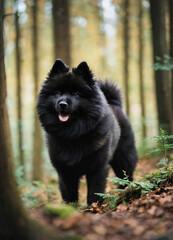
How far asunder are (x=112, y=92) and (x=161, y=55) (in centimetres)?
282

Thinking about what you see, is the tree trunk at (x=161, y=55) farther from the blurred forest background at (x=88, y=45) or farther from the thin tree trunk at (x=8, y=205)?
the thin tree trunk at (x=8, y=205)

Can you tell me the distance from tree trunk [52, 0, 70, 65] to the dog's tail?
8.16 ft

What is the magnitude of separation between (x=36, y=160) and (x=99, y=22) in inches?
409

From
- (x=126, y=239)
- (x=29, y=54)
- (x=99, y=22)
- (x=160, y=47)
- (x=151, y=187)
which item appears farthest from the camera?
(x=99, y=22)

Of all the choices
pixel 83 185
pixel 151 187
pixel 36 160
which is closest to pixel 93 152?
pixel 151 187

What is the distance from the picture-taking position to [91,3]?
13.6 m

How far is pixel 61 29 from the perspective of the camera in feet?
27.1

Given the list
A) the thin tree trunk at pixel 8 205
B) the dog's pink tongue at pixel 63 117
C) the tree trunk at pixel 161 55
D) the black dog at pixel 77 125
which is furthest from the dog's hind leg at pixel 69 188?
the tree trunk at pixel 161 55

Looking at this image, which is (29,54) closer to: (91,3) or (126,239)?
(91,3)

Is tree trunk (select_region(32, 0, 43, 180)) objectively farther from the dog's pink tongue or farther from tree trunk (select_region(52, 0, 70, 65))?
the dog's pink tongue

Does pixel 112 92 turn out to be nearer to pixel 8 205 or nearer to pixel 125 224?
pixel 125 224

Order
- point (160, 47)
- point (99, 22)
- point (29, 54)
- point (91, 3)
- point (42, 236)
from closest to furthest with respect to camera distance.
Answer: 1. point (42, 236)
2. point (160, 47)
3. point (91, 3)
4. point (29, 54)
5. point (99, 22)

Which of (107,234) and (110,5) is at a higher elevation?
(110,5)

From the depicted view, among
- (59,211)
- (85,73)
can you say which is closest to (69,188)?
(85,73)
